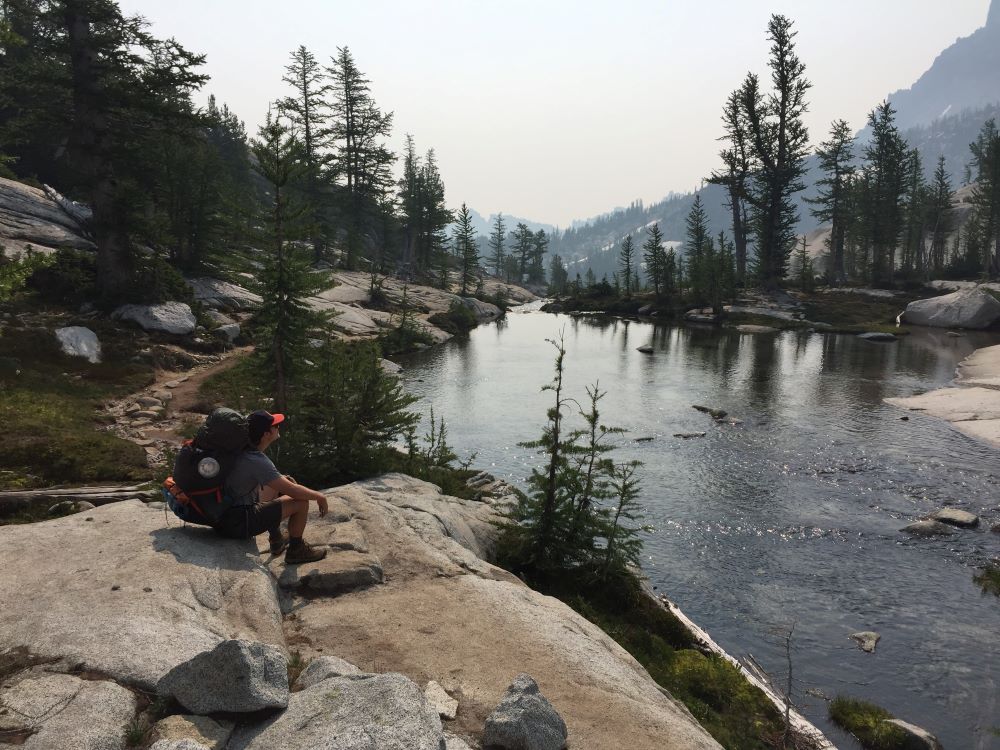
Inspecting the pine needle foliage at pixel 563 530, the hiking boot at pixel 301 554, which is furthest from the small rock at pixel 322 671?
the pine needle foliage at pixel 563 530

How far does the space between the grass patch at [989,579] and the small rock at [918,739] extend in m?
6.14

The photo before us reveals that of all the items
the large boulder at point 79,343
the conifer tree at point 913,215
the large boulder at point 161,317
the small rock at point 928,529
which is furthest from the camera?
the conifer tree at point 913,215

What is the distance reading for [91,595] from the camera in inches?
257

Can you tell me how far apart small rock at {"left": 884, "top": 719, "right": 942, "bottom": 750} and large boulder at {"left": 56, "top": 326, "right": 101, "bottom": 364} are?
87.2 ft

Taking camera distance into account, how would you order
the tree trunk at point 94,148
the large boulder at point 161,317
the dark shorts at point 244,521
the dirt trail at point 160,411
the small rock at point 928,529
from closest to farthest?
the dark shorts at point 244,521
the small rock at point 928,529
the dirt trail at point 160,411
the tree trunk at point 94,148
the large boulder at point 161,317

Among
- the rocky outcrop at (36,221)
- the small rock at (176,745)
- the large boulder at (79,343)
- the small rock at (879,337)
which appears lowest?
the small rock at (176,745)

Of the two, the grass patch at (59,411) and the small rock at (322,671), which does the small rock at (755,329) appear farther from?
the small rock at (322,671)

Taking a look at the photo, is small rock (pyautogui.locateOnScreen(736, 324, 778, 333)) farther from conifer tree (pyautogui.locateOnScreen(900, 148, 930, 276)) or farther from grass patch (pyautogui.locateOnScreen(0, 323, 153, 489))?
grass patch (pyautogui.locateOnScreen(0, 323, 153, 489))

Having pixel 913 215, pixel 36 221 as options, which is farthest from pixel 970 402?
pixel 913 215

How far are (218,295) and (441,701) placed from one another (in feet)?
122

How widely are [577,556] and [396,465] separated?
5087mm

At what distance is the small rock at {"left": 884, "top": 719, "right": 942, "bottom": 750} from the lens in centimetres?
904

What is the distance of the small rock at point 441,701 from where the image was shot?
5840mm

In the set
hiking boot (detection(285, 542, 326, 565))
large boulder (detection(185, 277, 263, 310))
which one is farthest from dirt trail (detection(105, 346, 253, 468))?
large boulder (detection(185, 277, 263, 310))
